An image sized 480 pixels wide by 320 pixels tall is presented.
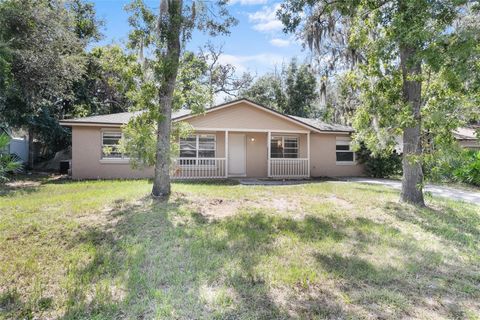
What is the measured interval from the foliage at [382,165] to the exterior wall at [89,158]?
1269cm

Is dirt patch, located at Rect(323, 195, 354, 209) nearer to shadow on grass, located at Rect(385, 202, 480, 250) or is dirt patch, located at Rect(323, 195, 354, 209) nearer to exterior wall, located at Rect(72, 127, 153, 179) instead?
shadow on grass, located at Rect(385, 202, 480, 250)

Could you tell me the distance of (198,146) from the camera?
1590 centimetres

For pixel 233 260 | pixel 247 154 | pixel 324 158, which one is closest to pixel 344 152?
pixel 324 158

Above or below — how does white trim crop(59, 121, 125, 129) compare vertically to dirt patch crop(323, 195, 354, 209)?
above

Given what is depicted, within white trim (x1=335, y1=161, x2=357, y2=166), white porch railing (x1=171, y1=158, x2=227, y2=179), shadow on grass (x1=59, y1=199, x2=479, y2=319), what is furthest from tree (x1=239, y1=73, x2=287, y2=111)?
shadow on grass (x1=59, y1=199, x2=479, y2=319)

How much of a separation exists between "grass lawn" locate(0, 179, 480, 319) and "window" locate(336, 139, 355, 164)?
9617mm

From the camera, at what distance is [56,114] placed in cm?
2073

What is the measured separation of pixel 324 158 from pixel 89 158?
12.6m

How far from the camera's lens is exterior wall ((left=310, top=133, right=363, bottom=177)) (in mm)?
17438

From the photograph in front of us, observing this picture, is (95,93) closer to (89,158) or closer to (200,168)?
(89,158)

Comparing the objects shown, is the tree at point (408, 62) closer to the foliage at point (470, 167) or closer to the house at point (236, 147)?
the foliage at point (470, 167)

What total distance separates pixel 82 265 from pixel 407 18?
700 centimetres

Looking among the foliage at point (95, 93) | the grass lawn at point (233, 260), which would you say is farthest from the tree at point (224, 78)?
the grass lawn at point (233, 260)

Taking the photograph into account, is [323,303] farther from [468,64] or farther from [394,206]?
[394,206]
